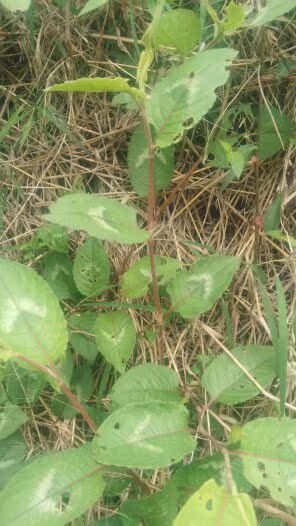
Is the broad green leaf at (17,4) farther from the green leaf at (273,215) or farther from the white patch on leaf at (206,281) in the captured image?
the green leaf at (273,215)

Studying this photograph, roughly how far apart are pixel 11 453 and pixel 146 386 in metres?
0.38

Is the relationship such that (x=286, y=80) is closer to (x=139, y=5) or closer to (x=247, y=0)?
(x=247, y=0)

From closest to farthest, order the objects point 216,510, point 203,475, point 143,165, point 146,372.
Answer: point 216,510
point 203,475
point 146,372
point 143,165

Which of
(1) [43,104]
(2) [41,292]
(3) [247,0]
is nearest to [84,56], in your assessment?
(1) [43,104]

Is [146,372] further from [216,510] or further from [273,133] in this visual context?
[273,133]

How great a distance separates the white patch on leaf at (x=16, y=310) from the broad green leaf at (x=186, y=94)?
0.37 meters

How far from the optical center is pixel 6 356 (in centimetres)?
88

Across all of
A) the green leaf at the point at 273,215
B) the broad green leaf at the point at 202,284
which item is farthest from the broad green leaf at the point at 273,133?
the broad green leaf at the point at 202,284

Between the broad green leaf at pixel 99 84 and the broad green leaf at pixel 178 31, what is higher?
the broad green leaf at pixel 99 84

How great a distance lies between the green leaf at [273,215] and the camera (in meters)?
1.38

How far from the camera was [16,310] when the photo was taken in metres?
0.99

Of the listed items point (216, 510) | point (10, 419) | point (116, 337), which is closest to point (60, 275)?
point (116, 337)

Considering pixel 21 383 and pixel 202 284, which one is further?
pixel 21 383

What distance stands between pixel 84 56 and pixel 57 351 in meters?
0.89
